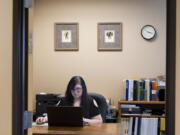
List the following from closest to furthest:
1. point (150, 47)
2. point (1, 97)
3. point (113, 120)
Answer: point (1, 97) < point (113, 120) < point (150, 47)

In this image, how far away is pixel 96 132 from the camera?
7.75 feet

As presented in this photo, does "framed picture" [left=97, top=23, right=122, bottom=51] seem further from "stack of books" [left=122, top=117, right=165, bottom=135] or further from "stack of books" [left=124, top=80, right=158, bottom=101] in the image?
"stack of books" [left=122, top=117, right=165, bottom=135]

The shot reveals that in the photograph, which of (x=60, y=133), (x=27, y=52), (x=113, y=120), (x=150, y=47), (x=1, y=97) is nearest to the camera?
(x=1, y=97)

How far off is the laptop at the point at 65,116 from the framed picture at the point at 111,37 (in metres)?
1.78

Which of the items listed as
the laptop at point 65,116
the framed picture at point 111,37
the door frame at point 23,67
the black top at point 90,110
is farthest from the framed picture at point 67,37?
the door frame at point 23,67

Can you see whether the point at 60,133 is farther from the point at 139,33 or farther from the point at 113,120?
the point at 139,33

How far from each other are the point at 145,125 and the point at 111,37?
58.2 inches

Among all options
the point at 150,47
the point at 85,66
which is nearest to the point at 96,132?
the point at 85,66

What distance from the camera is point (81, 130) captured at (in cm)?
240

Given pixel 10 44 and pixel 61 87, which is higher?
pixel 10 44

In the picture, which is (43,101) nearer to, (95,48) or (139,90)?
(95,48)

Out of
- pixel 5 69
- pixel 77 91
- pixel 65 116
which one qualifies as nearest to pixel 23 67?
pixel 5 69

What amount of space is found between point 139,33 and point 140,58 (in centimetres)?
40

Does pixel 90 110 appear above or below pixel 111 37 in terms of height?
below
